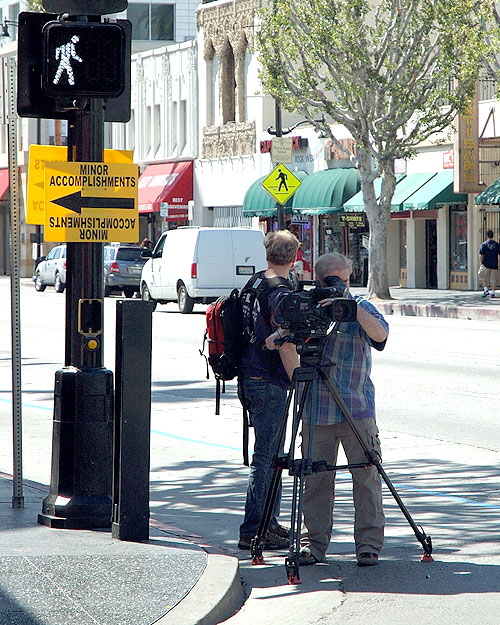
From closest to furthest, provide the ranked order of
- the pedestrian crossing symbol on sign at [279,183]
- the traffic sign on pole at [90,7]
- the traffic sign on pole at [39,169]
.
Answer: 1. the traffic sign on pole at [90,7]
2. the traffic sign on pole at [39,169]
3. the pedestrian crossing symbol on sign at [279,183]

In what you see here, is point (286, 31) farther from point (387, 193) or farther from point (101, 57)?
point (101, 57)

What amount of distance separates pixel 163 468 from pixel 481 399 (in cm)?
451

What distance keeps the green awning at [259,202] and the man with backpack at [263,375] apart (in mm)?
35148

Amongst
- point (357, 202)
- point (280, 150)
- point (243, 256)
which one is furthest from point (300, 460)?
point (357, 202)

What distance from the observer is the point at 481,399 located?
43.0ft

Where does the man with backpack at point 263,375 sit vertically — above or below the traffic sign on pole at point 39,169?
below

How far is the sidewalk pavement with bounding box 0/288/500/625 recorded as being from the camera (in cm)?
554

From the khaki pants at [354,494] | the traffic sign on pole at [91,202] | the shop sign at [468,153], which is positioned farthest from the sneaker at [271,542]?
the shop sign at [468,153]

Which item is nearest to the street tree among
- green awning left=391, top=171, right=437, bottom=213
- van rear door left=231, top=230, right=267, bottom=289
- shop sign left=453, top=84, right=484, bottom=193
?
shop sign left=453, top=84, right=484, bottom=193

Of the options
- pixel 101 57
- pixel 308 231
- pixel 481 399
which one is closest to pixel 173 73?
pixel 308 231

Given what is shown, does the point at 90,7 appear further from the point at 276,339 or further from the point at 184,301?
the point at 184,301

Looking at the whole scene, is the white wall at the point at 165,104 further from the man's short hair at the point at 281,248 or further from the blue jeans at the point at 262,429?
the blue jeans at the point at 262,429

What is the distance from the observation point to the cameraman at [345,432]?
21.5 ft

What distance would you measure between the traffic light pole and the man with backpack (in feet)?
2.65
